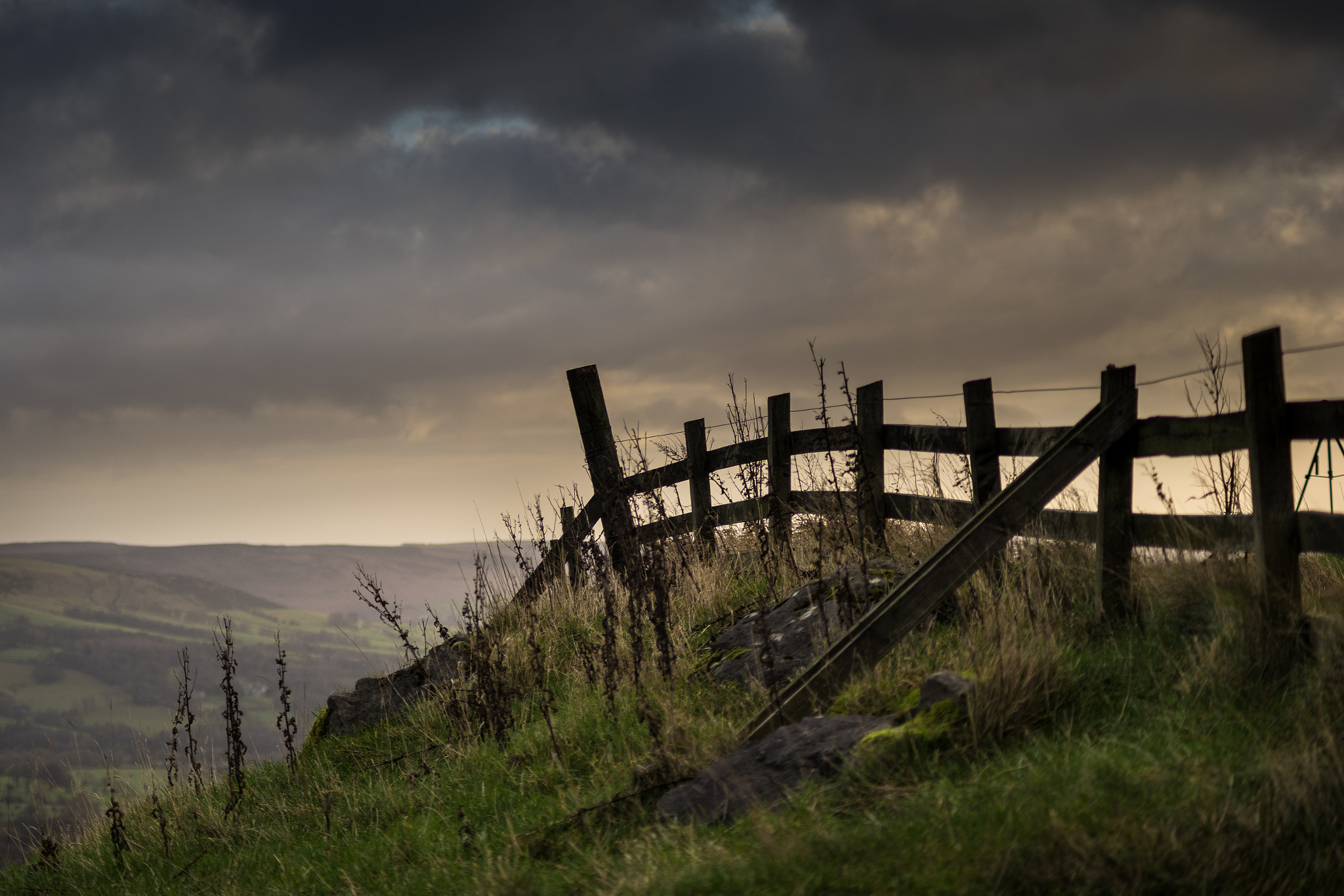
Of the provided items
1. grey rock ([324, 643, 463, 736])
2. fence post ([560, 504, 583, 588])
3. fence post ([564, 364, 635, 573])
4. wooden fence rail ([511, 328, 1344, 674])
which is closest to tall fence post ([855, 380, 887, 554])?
wooden fence rail ([511, 328, 1344, 674])

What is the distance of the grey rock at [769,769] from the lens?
3.49m

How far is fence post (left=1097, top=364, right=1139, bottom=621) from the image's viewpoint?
4598mm

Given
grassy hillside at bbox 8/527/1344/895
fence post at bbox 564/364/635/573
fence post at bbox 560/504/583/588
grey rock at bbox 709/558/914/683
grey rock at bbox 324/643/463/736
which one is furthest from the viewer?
fence post at bbox 560/504/583/588

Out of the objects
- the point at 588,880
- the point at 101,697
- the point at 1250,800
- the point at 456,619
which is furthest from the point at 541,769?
the point at 101,697

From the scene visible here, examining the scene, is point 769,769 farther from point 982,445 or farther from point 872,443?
point 872,443

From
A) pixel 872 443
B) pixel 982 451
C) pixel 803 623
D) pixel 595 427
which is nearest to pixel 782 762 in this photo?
pixel 803 623

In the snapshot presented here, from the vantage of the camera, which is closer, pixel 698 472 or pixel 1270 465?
pixel 1270 465

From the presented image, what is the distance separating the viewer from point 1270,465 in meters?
3.81

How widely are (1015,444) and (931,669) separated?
7.46 ft

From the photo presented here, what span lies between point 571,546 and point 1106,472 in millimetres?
5930

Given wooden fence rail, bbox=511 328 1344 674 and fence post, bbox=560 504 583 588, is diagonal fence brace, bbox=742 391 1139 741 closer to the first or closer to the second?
wooden fence rail, bbox=511 328 1344 674

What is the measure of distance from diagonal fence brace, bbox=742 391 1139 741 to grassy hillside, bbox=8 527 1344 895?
0.14 m

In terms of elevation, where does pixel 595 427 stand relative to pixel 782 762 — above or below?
above

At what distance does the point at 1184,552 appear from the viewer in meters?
4.43
